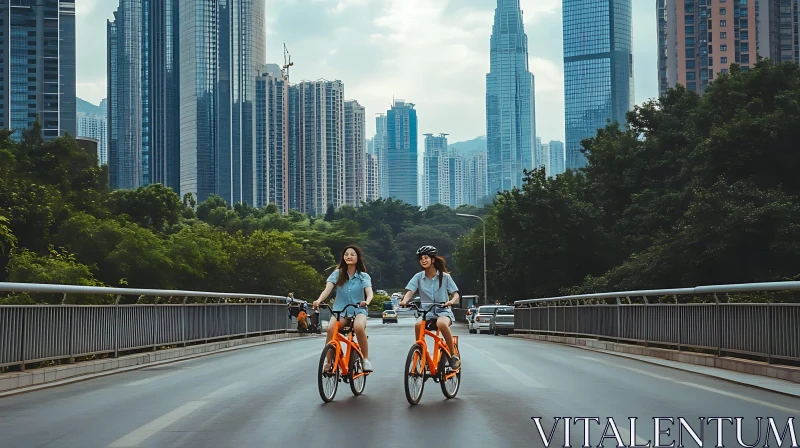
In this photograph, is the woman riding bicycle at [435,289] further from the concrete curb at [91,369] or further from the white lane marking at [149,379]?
the concrete curb at [91,369]

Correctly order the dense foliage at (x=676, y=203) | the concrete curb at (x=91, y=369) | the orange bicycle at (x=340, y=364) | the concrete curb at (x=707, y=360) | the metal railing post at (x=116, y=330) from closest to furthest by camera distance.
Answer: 1. the orange bicycle at (x=340, y=364)
2. the concrete curb at (x=91, y=369)
3. the concrete curb at (x=707, y=360)
4. the metal railing post at (x=116, y=330)
5. the dense foliage at (x=676, y=203)

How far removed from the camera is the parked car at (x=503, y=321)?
48562 mm

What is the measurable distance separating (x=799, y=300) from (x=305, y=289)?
6899 centimetres

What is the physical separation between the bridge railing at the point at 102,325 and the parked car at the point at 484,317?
26.2m

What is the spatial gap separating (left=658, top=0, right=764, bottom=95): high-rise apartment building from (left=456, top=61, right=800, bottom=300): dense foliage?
73518mm

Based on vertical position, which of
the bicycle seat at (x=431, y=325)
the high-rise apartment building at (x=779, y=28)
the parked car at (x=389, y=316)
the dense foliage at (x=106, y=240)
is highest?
the high-rise apartment building at (x=779, y=28)

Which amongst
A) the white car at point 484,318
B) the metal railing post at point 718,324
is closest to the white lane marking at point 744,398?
the metal railing post at point 718,324

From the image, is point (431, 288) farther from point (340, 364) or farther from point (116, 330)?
point (116, 330)

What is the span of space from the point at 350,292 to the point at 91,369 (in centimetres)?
633

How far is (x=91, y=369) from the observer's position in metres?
15.8

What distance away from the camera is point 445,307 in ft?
36.9

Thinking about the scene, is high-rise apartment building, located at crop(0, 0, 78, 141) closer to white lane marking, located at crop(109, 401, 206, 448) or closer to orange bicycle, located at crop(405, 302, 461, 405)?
white lane marking, located at crop(109, 401, 206, 448)

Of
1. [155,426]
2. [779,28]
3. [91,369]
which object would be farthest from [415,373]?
[779,28]

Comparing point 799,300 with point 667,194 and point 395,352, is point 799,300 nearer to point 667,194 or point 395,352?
point 395,352
